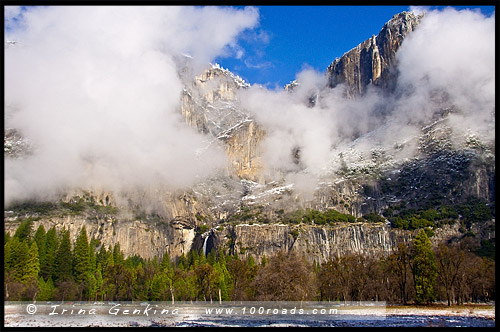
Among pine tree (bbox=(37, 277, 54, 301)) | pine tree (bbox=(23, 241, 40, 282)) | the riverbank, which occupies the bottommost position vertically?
pine tree (bbox=(37, 277, 54, 301))

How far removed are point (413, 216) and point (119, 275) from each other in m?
144

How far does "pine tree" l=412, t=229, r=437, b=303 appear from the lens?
66.8 m

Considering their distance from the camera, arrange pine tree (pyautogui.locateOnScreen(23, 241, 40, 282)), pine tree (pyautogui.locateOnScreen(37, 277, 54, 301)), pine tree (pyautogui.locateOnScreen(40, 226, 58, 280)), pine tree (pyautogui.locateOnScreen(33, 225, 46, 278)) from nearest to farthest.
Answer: pine tree (pyautogui.locateOnScreen(37, 277, 54, 301)) < pine tree (pyautogui.locateOnScreen(23, 241, 40, 282)) < pine tree (pyautogui.locateOnScreen(40, 226, 58, 280)) < pine tree (pyautogui.locateOnScreen(33, 225, 46, 278))

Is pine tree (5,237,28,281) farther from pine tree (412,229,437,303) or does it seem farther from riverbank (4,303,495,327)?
pine tree (412,229,437,303)

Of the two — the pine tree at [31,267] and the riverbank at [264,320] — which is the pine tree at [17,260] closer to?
the pine tree at [31,267]

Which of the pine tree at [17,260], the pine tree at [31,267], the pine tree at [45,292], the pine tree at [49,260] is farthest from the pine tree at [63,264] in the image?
the pine tree at [17,260]

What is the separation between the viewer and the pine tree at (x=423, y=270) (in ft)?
219

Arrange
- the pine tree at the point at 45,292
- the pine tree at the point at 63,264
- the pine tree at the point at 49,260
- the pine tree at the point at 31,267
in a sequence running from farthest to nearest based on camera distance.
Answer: the pine tree at the point at 49,260, the pine tree at the point at 63,264, the pine tree at the point at 31,267, the pine tree at the point at 45,292

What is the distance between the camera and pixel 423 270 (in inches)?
2675

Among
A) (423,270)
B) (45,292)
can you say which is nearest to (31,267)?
(45,292)

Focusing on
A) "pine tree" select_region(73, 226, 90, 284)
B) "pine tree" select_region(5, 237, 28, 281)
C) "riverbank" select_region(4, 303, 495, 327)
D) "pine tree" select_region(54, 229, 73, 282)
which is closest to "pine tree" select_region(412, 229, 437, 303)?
"riverbank" select_region(4, 303, 495, 327)

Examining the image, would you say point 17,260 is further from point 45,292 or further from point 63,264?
point 63,264
